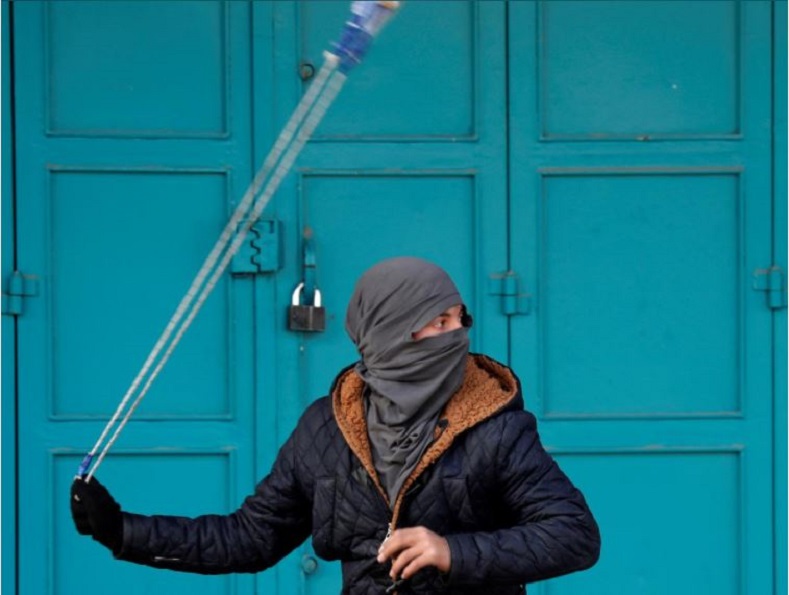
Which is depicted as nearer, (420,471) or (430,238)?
(420,471)

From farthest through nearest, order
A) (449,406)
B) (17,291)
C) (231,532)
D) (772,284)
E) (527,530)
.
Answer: (772,284), (17,291), (231,532), (449,406), (527,530)

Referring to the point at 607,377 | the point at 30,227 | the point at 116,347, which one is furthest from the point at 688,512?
the point at 30,227

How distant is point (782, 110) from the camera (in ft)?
15.8

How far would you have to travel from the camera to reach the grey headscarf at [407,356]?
3.05 m

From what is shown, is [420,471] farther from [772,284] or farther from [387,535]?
[772,284]

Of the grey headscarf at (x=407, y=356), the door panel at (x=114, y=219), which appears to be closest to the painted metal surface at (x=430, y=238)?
the door panel at (x=114, y=219)

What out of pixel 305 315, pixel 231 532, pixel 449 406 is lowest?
pixel 231 532

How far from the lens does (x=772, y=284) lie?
4785mm

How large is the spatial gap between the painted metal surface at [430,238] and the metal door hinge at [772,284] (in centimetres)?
4

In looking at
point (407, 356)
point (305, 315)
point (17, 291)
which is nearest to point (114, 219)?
point (17, 291)

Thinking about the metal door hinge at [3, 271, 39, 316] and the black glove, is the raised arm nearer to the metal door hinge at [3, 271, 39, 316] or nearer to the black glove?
the black glove

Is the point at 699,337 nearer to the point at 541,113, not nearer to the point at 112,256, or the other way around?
the point at 541,113

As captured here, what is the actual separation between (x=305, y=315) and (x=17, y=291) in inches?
33.4

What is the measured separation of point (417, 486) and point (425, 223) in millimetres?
1820
